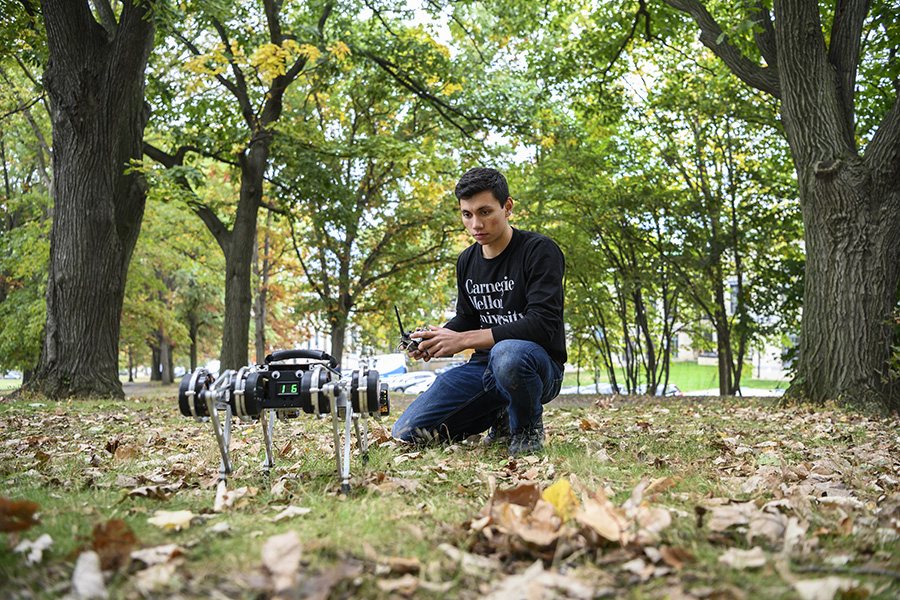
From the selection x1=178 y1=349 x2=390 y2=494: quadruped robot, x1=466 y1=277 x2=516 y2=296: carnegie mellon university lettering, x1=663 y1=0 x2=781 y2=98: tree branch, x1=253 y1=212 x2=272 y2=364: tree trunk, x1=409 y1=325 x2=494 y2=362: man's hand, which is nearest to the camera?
x1=178 y1=349 x2=390 y2=494: quadruped robot

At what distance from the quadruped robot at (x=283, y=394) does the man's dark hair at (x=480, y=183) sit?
1.35 m

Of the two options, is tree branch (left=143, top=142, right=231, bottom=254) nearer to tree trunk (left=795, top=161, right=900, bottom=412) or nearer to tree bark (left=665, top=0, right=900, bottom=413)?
tree bark (left=665, top=0, right=900, bottom=413)

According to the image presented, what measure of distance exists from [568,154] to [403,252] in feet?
20.9

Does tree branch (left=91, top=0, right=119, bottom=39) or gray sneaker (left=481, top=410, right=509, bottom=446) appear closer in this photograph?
gray sneaker (left=481, top=410, right=509, bottom=446)

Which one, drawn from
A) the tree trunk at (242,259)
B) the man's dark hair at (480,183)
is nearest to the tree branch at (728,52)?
the man's dark hair at (480,183)

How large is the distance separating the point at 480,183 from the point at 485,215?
0.21m

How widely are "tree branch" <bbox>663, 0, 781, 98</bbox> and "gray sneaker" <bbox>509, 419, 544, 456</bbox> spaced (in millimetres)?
5822

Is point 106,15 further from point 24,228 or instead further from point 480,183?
point 24,228

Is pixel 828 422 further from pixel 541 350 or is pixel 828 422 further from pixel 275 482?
pixel 275 482

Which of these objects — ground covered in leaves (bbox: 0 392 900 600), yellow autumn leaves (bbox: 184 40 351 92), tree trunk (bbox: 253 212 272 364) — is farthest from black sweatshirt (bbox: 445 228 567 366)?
tree trunk (bbox: 253 212 272 364)

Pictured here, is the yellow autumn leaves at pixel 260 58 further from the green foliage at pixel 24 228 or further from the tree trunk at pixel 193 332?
the tree trunk at pixel 193 332

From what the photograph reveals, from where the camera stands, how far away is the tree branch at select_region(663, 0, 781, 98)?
24.6ft

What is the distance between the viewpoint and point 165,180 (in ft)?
30.0

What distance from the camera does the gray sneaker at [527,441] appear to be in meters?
3.65
